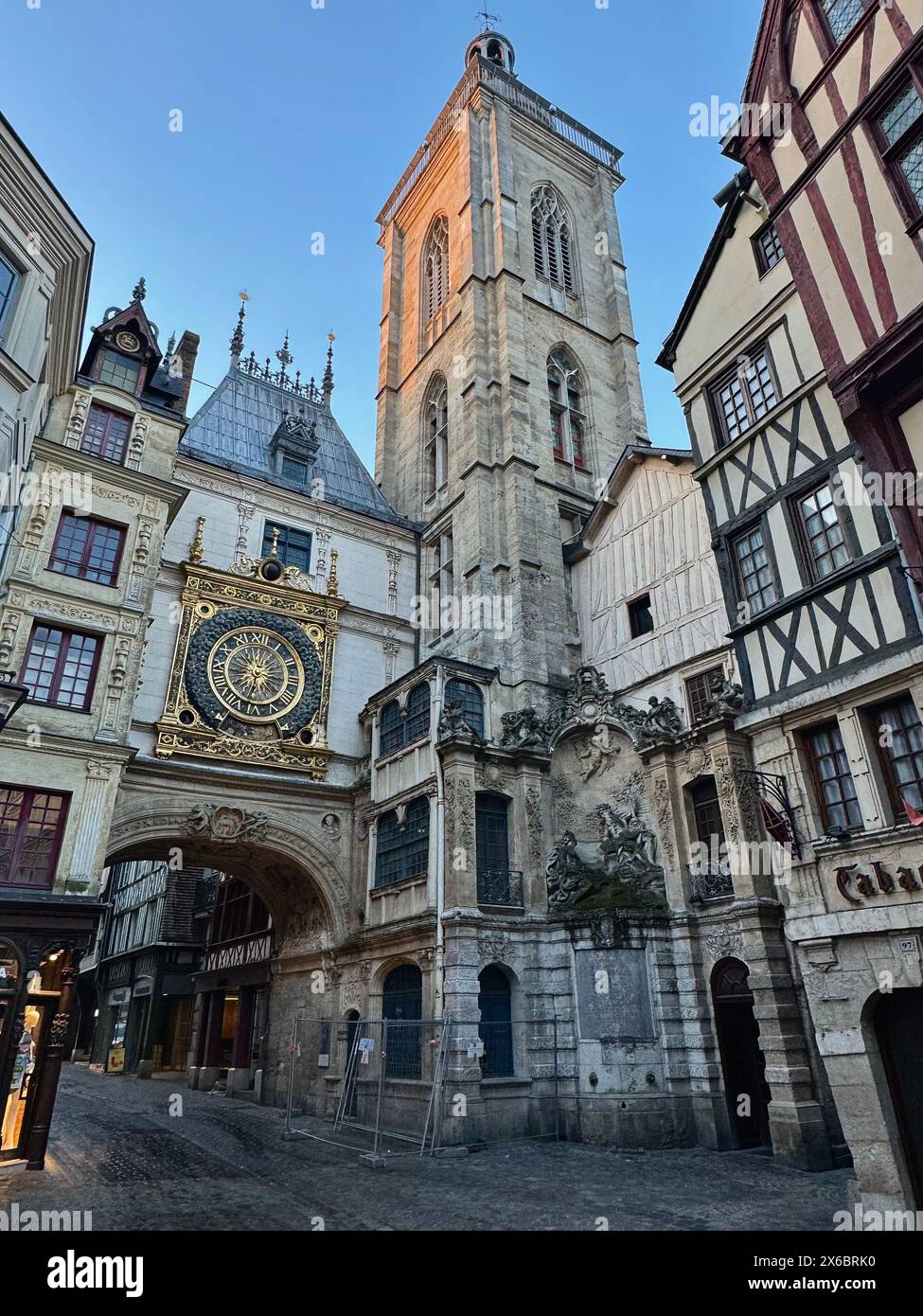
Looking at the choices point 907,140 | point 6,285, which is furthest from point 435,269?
point 907,140

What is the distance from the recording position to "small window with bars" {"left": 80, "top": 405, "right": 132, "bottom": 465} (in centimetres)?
2006

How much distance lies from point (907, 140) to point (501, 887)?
1629 centimetres

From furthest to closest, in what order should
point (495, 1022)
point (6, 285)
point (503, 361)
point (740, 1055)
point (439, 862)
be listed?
point (503, 361), point (439, 862), point (495, 1022), point (740, 1055), point (6, 285)

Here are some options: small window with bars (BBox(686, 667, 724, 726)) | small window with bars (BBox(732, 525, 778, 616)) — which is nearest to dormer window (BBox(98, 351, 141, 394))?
small window with bars (BBox(732, 525, 778, 616))

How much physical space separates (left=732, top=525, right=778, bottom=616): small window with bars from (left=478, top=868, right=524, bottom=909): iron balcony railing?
903 centimetres

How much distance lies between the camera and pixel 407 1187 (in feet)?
38.8

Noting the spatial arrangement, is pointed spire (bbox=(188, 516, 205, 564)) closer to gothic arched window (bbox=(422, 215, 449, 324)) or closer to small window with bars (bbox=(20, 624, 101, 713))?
small window with bars (bbox=(20, 624, 101, 713))

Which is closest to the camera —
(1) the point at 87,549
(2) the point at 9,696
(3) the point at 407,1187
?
(3) the point at 407,1187

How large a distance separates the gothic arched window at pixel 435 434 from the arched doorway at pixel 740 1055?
20.0 meters

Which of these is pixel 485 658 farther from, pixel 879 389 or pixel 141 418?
pixel 879 389

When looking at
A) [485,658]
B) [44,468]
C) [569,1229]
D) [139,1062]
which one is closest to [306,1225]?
[569,1229]

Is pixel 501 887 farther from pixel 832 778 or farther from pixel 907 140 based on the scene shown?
pixel 907 140

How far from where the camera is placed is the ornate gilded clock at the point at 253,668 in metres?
21.5
